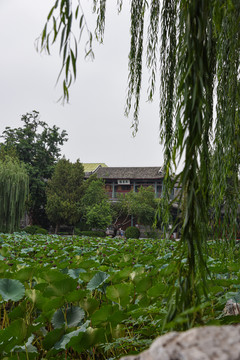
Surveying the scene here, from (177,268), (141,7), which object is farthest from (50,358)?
(141,7)

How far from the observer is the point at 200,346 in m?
0.42

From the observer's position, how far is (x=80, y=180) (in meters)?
24.3

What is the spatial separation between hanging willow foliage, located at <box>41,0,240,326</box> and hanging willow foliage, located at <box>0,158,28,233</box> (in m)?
14.8

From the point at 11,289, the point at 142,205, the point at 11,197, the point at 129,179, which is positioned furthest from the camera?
the point at 129,179

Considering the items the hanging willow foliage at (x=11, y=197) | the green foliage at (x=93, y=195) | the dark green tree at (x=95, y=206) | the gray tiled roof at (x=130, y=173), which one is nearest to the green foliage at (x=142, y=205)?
the dark green tree at (x=95, y=206)

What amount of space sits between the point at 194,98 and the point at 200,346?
1.57ft

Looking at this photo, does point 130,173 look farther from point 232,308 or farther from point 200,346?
point 200,346

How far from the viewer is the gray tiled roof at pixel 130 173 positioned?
29.5 meters

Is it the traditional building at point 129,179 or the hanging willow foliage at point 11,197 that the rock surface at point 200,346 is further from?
the traditional building at point 129,179

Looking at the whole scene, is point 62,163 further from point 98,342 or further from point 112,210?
point 98,342

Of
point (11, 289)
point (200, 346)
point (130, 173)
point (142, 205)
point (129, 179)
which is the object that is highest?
point (130, 173)

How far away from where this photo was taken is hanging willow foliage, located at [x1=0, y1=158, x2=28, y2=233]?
1575 cm

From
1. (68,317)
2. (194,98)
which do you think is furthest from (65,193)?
(194,98)

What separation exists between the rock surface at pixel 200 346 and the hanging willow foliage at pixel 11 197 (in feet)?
52.4
